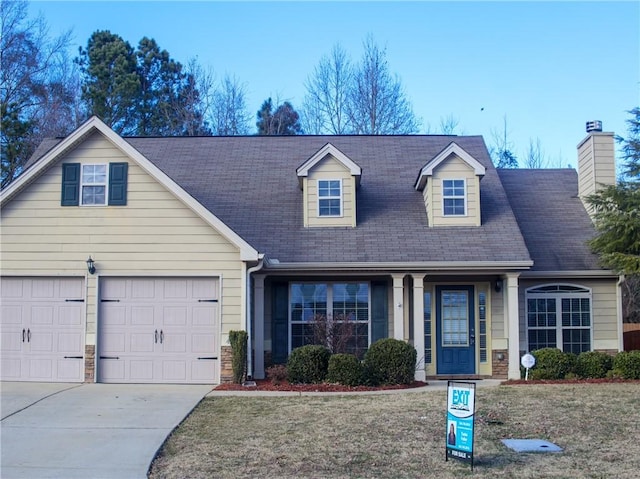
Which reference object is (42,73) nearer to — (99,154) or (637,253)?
(99,154)

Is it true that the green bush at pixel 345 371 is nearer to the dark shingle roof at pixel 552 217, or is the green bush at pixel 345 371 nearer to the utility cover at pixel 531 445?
the utility cover at pixel 531 445

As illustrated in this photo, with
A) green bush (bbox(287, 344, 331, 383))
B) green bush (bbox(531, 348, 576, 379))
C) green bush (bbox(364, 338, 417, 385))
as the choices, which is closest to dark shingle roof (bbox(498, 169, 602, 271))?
green bush (bbox(531, 348, 576, 379))

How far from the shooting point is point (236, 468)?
8.05 meters

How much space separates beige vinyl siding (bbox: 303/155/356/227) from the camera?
1695 cm

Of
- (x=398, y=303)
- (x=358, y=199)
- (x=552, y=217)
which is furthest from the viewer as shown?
(x=552, y=217)

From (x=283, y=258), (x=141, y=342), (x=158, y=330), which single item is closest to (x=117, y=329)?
(x=141, y=342)

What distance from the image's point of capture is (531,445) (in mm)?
8977

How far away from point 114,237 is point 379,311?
610 centimetres

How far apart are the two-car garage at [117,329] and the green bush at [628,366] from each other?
27.6 feet

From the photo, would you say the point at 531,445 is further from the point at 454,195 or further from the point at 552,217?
the point at 552,217

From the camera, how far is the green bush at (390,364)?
46.2 feet

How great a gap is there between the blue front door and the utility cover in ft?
22.9

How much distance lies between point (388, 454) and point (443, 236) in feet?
28.2

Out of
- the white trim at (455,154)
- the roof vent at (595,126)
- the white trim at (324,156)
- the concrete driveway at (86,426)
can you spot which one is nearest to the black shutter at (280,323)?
the concrete driveway at (86,426)
